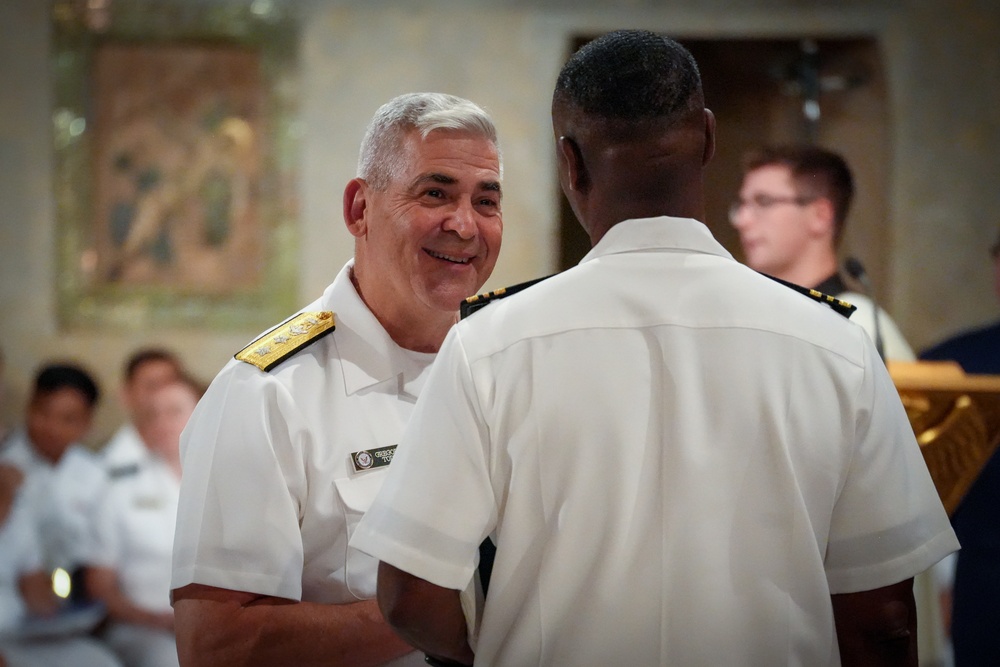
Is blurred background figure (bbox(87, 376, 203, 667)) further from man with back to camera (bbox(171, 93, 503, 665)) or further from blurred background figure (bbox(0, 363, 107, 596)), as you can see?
man with back to camera (bbox(171, 93, 503, 665))

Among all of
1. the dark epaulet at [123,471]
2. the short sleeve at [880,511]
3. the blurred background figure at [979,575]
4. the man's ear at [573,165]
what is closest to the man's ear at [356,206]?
the man's ear at [573,165]

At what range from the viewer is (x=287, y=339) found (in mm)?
1656

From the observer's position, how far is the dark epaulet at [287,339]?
1601 mm

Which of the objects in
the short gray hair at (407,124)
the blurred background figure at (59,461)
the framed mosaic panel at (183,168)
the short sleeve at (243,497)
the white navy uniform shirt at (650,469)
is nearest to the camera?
the white navy uniform shirt at (650,469)

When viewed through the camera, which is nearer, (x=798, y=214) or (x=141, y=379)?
(x=798, y=214)

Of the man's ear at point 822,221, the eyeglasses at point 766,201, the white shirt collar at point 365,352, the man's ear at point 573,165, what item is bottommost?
the white shirt collar at point 365,352

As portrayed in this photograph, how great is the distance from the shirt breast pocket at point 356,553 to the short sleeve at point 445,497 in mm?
396

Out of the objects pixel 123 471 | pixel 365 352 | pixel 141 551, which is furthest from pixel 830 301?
pixel 123 471

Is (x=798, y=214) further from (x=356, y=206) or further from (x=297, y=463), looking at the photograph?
(x=297, y=463)

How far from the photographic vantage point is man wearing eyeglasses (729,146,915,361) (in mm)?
3494

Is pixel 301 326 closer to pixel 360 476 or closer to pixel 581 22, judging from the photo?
pixel 360 476

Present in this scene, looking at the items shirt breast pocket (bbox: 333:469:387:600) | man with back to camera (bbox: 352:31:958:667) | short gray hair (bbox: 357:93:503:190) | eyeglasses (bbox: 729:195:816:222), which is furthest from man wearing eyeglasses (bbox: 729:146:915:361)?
man with back to camera (bbox: 352:31:958:667)

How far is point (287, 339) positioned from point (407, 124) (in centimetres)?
39

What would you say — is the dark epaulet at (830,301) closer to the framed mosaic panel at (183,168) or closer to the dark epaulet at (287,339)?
the dark epaulet at (287,339)
